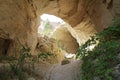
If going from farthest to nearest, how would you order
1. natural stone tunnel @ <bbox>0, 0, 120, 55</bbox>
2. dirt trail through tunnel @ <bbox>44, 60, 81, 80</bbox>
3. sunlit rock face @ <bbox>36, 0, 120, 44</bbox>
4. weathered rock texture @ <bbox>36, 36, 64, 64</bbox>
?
weathered rock texture @ <bbox>36, 36, 64, 64</bbox>, natural stone tunnel @ <bbox>0, 0, 120, 55</bbox>, sunlit rock face @ <bbox>36, 0, 120, 44</bbox>, dirt trail through tunnel @ <bbox>44, 60, 81, 80</bbox>

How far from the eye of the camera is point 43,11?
1174 cm

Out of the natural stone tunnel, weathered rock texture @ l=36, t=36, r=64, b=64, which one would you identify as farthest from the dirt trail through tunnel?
weathered rock texture @ l=36, t=36, r=64, b=64

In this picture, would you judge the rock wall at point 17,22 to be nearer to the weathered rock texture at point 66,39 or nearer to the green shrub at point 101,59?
the green shrub at point 101,59

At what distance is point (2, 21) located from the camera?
27.1 ft

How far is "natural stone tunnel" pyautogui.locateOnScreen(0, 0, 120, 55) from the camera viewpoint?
841 centimetres

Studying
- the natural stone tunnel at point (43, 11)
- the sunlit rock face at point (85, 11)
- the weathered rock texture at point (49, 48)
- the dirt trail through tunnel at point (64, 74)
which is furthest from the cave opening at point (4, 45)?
the weathered rock texture at point (49, 48)

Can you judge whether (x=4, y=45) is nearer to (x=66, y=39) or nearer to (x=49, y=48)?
(x=49, y=48)

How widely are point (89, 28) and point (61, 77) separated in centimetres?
654

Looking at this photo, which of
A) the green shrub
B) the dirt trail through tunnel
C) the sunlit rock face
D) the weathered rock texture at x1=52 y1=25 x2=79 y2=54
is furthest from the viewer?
the weathered rock texture at x1=52 y1=25 x2=79 y2=54

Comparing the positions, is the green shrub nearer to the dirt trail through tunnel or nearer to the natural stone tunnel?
the dirt trail through tunnel

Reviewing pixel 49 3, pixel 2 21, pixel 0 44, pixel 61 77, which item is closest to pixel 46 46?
pixel 49 3

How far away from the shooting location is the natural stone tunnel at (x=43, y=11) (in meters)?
8.41

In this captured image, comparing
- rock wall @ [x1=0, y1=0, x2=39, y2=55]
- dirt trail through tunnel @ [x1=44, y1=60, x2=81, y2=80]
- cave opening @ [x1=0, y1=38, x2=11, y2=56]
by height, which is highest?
rock wall @ [x1=0, y1=0, x2=39, y2=55]

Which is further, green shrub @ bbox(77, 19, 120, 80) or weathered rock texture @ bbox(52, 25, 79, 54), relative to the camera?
weathered rock texture @ bbox(52, 25, 79, 54)
